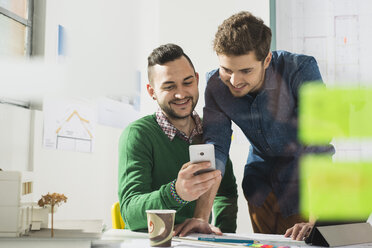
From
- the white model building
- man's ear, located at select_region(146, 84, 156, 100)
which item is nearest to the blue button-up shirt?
man's ear, located at select_region(146, 84, 156, 100)

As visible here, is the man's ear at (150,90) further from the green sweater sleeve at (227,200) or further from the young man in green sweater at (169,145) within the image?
the green sweater sleeve at (227,200)

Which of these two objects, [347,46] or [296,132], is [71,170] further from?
[347,46]

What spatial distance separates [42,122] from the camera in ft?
A: 3.35

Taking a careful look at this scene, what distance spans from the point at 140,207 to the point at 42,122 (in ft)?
1.23

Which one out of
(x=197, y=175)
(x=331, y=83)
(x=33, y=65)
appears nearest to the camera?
(x=197, y=175)

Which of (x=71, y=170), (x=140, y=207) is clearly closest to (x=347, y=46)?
(x=140, y=207)

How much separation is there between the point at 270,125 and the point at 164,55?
12.1 inches

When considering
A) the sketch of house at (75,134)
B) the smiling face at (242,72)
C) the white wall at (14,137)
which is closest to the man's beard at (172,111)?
the smiling face at (242,72)

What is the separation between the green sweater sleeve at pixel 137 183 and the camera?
81 centimetres

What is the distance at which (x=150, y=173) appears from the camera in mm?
923

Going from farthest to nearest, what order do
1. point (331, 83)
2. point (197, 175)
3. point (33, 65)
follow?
point (33, 65) → point (331, 83) → point (197, 175)

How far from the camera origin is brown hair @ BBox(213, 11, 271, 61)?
2.89 feet

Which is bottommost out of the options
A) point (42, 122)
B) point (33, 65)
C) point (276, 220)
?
point (276, 220)

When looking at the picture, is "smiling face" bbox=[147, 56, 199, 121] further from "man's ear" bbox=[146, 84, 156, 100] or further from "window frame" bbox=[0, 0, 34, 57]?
"window frame" bbox=[0, 0, 34, 57]
